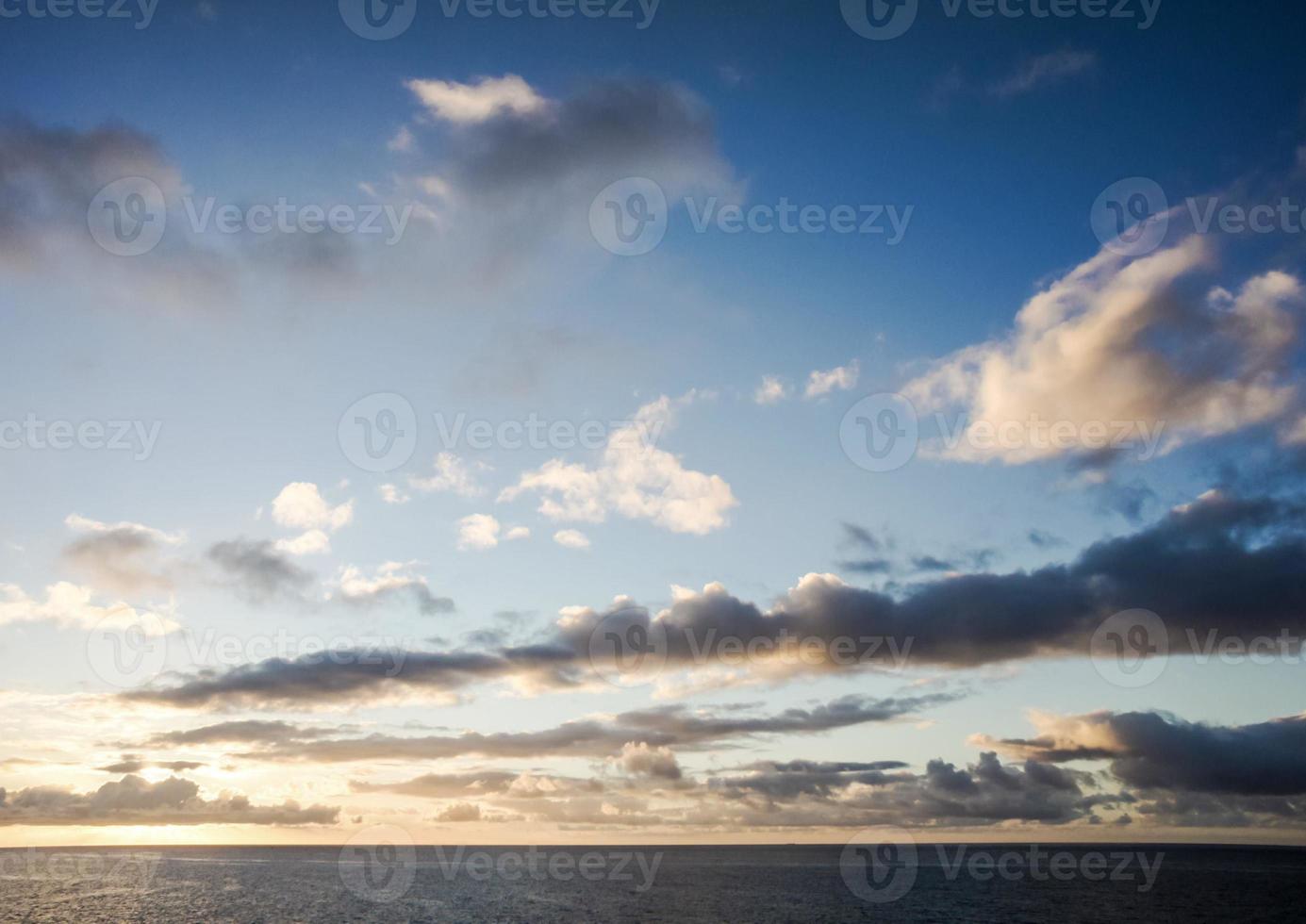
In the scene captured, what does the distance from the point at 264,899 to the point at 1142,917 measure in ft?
593

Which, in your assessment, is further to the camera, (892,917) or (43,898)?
(43,898)

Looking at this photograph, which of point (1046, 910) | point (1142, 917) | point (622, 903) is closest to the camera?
point (1142, 917)

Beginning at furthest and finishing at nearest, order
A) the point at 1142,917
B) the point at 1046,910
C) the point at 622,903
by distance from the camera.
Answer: the point at 622,903
the point at 1046,910
the point at 1142,917

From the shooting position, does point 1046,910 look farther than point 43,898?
No

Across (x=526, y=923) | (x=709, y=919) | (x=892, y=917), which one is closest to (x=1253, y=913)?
(x=892, y=917)

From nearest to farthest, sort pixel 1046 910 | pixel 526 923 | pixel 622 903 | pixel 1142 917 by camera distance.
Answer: pixel 526 923 < pixel 1142 917 < pixel 1046 910 < pixel 622 903

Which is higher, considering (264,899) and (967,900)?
(264,899)

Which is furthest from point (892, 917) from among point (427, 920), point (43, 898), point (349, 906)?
point (43, 898)

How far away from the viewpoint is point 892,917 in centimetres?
14212

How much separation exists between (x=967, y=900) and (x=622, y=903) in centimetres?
7842

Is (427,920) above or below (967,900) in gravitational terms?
above

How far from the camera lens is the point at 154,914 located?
148 meters

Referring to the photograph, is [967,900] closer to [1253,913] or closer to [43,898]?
[1253,913]

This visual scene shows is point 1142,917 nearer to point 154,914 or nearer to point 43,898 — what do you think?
point 154,914
